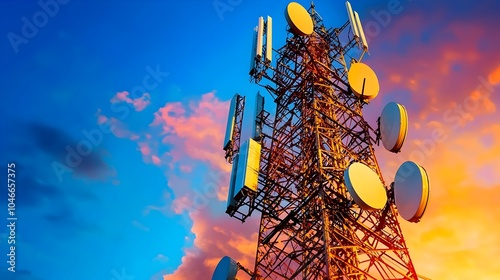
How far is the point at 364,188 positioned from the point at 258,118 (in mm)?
8918

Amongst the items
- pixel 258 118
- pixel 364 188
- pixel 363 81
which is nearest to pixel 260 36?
pixel 258 118

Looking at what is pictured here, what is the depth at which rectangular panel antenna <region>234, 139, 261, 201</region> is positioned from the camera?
17219mm

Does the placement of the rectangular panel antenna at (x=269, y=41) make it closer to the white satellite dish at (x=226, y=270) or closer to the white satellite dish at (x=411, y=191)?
the white satellite dish at (x=411, y=191)

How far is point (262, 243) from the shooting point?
58.0 ft

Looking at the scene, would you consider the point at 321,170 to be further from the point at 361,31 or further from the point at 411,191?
the point at 361,31

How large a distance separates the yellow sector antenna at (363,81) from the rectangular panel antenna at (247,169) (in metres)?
6.05

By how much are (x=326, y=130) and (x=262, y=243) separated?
21.1 ft

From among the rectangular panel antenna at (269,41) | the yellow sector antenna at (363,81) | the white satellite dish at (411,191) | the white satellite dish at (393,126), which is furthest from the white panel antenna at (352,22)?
the white satellite dish at (411,191)

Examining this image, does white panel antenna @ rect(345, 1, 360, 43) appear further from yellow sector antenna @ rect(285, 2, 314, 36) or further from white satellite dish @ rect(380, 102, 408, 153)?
white satellite dish @ rect(380, 102, 408, 153)

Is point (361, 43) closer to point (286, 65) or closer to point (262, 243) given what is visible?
point (286, 65)

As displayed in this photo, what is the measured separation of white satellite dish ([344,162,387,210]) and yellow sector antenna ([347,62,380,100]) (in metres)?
6.28

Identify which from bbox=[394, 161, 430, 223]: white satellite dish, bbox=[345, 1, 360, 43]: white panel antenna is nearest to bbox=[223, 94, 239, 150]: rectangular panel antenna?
bbox=[345, 1, 360, 43]: white panel antenna

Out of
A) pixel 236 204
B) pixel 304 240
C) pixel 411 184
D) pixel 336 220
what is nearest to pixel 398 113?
pixel 411 184

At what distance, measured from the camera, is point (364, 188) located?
1434 cm
